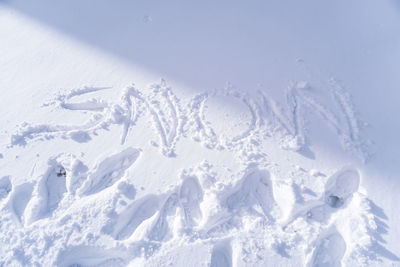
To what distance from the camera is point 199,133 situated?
5.62ft

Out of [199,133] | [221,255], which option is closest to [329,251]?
[221,255]

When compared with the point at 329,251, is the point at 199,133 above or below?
above

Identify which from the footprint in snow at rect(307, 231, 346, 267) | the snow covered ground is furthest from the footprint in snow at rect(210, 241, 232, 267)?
the footprint in snow at rect(307, 231, 346, 267)

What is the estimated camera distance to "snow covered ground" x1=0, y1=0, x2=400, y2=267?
1364 mm

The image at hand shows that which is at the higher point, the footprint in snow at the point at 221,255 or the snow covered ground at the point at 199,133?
the snow covered ground at the point at 199,133

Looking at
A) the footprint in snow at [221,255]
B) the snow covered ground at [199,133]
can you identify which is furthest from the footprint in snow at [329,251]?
the footprint in snow at [221,255]

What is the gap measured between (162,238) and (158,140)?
1.86 feet

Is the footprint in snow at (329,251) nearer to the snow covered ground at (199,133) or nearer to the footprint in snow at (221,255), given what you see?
the snow covered ground at (199,133)

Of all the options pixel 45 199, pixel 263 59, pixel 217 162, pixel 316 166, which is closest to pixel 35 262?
pixel 45 199

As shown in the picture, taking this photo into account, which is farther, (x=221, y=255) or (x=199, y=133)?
(x=199, y=133)

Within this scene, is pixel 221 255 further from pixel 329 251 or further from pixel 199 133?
pixel 199 133

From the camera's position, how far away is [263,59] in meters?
2.09

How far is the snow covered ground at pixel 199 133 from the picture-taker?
1364mm

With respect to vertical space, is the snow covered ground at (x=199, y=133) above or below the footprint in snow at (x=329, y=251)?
above
